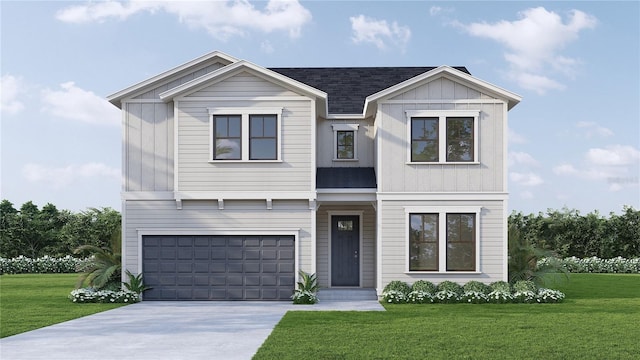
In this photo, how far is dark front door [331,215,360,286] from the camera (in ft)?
65.4

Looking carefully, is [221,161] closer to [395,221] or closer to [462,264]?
[395,221]

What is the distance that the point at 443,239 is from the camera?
17297 millimetres

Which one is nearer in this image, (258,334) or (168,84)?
(258,334)

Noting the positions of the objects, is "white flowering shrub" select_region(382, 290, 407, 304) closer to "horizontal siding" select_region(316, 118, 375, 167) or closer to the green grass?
"horizontal siding" select_region(316, 118, 375, 167)

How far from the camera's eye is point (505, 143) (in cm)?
1744

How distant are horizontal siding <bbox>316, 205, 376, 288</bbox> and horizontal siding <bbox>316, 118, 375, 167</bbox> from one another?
53.6 inches

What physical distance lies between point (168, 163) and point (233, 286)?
382 centimetres

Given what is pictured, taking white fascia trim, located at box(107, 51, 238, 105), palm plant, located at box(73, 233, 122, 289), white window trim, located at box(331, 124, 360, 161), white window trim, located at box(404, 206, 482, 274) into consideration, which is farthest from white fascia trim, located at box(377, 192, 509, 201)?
palm plant, located at box(73, 233, 122, 289)

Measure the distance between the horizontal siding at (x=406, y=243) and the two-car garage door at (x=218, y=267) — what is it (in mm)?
2597

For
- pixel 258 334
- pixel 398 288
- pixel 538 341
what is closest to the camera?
pixel 538 341

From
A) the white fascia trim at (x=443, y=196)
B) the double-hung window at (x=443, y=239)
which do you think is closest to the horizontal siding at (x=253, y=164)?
the white fascia trim at (x=443, y=196)

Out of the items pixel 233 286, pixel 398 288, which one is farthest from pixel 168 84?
pixel 398 288

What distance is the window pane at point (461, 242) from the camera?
17297 millimetres

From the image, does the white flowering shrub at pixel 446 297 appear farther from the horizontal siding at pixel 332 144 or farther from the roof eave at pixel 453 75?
the roof eave at pixel 453 75
